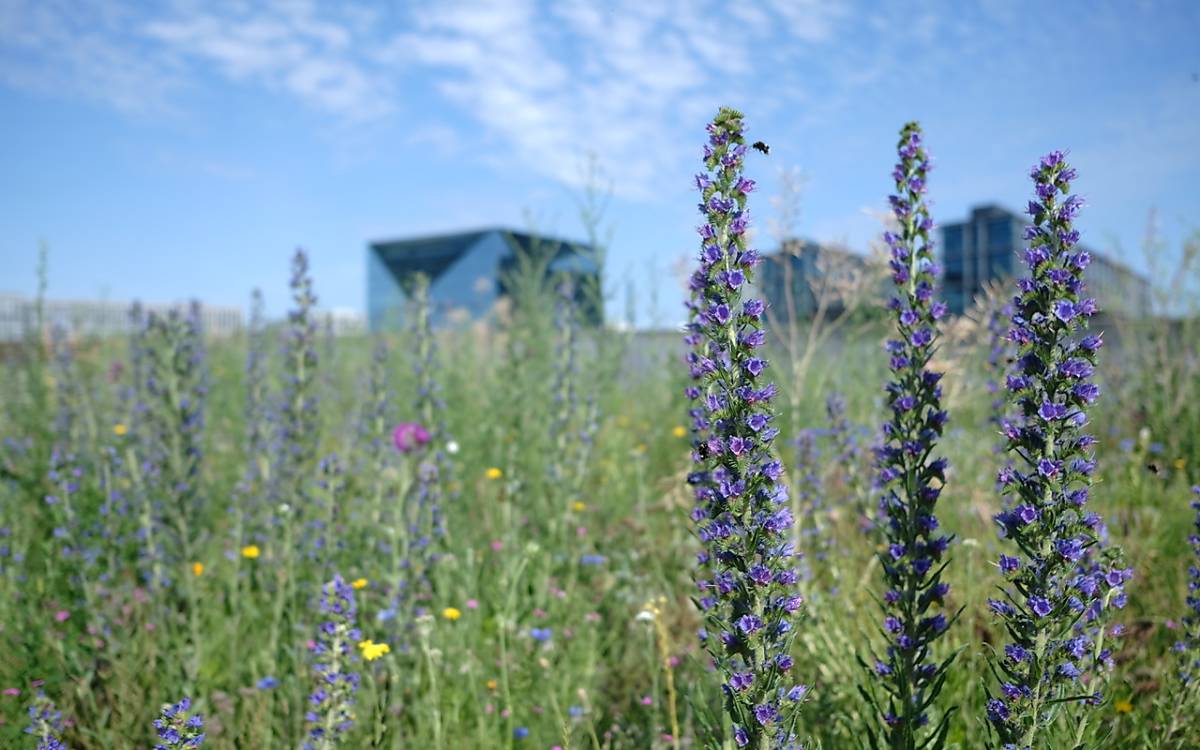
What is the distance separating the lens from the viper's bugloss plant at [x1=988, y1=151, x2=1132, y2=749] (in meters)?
2.22

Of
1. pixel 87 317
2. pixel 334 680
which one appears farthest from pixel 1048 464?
pixel 87 317

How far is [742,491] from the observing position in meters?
2.16

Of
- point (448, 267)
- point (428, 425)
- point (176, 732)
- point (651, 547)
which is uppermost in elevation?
point (448, 267)

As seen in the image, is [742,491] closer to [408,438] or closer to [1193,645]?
[1193,645]

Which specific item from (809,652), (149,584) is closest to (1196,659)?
(809,652)

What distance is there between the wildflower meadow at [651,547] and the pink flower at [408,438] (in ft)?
0.09

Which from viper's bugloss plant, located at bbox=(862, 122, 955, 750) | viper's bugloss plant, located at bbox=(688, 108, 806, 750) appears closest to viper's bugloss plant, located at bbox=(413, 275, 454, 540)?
viper's bugloss plant, located at bbox=(688, 108, 806, 750)

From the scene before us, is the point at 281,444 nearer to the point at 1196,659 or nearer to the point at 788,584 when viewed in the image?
the point at 788,584

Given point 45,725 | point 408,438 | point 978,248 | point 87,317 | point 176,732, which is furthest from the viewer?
point 978,248

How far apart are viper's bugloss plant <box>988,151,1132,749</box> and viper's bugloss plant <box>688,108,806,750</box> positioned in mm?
599

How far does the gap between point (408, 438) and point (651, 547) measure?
1.67 m

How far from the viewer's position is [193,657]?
3906 mm

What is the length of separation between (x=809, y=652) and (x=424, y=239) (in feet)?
104

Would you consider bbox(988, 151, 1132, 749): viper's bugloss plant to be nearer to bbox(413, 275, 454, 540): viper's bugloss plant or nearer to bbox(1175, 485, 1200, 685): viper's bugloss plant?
bbox(1175, 485, 1200, 685): viper's bugloss plant
